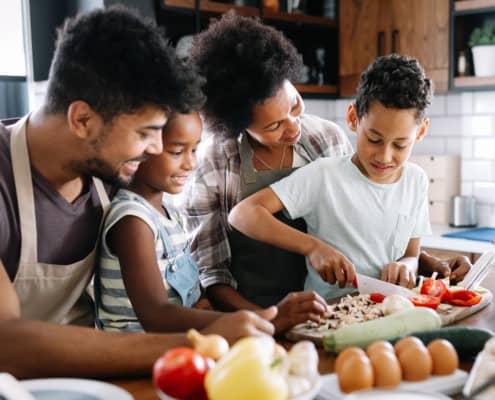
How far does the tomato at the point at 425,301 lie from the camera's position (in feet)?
4.09

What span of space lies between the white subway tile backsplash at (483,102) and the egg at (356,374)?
2778 millimetres

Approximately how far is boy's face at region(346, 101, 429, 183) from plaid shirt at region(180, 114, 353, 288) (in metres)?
0.27

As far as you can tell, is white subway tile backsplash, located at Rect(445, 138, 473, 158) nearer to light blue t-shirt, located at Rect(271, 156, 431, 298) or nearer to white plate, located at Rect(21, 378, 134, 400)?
light blue t-shirt, located at Rect(271, 156, 431, 298)

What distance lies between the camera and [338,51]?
3.47m

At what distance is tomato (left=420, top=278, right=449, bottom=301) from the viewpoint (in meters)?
1.31

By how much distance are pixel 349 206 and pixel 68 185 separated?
2.43 feet

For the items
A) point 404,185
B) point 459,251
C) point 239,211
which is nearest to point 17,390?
point 239,211

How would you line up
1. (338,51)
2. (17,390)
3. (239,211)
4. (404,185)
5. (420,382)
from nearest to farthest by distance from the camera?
(17,390) → (420,382) → (239,211) → (404,185) → (338,51)

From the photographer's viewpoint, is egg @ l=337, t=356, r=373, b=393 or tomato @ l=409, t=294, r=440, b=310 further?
tomato @ l=409, t=294, r=440, b=310

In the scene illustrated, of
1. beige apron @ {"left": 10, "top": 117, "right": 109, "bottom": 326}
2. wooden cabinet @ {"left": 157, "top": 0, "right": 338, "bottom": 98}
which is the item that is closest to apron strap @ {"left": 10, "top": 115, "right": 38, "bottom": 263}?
beige apron @ {"left": 10, "top": 117, "right": 109, "bottom": 326}

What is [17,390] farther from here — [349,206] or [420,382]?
[349,206]

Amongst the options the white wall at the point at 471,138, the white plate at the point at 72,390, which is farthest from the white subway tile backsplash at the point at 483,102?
the white plate at the point at 72,390

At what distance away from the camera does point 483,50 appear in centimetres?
299

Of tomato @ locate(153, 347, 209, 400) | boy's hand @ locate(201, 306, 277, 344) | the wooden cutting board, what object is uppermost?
tomato @ locate(153, 347, 209, 400)
